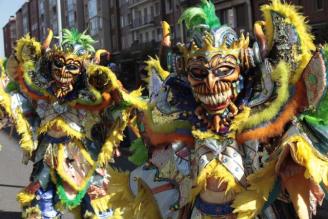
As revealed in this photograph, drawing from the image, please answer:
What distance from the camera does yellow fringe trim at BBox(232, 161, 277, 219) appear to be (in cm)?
279

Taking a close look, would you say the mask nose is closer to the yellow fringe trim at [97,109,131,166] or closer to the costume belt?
the costume belt

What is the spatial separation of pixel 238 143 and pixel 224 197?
0.27m

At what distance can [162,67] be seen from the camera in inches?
141

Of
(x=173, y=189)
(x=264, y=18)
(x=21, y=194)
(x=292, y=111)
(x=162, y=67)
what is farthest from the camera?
(x=21, y=194)

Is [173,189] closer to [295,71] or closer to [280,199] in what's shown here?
[280,199]

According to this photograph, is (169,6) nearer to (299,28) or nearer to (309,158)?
(299,28)

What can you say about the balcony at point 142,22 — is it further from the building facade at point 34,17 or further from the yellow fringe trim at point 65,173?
the yellow fringe trim at point 65,173

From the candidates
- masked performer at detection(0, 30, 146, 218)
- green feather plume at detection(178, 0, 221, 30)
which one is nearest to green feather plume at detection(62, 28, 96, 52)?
masked performer at detection(0, 30, 146, 218)

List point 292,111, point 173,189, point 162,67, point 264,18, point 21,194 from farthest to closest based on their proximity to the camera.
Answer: point 21,194 → point 162,67 → point 173,189 → point 264,18 → point 292,111

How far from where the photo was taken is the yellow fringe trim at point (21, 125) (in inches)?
204

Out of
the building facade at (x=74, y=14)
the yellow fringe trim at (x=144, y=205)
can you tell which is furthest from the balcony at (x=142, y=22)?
the yellow fringe trim at (x=144, y=205)

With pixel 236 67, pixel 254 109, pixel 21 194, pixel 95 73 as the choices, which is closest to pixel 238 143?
pixel 254 109

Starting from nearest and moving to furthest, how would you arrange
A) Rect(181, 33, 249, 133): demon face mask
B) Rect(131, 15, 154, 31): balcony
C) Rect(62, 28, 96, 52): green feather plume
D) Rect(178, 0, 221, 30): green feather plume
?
Rect(181, 33, 249, 133): demon face mask < Rect(178, 0, 221, 30): green feather plume < Rect(62, 28, 96, 52): green feather plume < Rect(131, 15, 154, 31): balcony

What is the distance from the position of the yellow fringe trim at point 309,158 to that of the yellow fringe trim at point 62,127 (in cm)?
263
